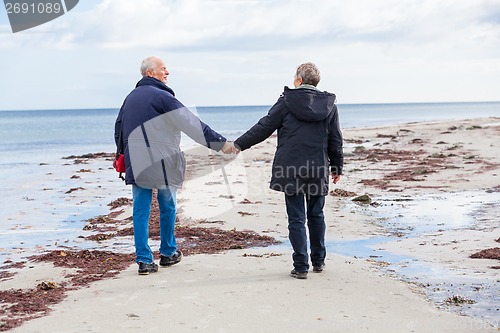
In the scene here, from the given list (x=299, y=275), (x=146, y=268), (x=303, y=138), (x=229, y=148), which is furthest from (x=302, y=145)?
(x=146, y=268)

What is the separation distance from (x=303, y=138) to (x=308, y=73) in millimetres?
618

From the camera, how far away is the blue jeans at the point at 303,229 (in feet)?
20.0

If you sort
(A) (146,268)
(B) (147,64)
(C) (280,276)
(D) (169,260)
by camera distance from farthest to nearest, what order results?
1. (D) (169,260)
2. (B) (147,64)
3. (A) (146,268)
4. (C) (280,276)

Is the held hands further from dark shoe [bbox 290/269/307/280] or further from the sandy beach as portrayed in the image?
dark shoe [bbox 290/269/307/280]

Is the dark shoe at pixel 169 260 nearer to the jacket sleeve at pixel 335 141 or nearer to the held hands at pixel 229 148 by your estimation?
the held hands at pixel 229 148

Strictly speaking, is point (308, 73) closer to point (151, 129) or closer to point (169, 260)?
point (151, 129)

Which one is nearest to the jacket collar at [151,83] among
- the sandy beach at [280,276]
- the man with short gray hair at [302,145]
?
the man with short gray hair at [302,145]

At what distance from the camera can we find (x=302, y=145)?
20.0 feet

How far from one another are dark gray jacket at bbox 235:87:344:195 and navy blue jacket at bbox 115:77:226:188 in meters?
0.89

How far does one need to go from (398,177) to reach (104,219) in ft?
Result: 24.6

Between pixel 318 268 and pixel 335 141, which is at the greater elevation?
pixel 335 141

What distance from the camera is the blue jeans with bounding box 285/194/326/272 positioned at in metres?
6.09

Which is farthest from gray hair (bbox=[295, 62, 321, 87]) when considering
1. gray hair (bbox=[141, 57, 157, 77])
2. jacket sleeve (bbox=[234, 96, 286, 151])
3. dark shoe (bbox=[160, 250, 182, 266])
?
dark shoe (bbox=[160, 250, 182, 266])

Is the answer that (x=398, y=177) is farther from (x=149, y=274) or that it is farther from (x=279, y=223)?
(x=149, y=274)
